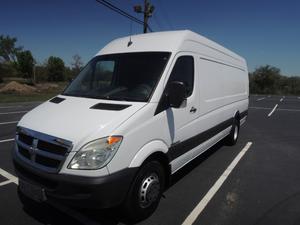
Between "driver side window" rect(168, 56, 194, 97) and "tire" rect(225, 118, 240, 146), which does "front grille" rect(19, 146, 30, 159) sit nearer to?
"driver side window" rect(168, 56, 194, 97)

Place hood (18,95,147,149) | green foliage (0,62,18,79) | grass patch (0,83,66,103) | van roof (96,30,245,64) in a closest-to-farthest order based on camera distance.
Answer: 1. hood (18,95,147,149)
2. van roof (96,30,245,64)
3. grass patch (0,83,66,103)
4. green foliage (0,62,18,79)

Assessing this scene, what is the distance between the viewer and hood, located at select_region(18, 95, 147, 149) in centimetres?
290

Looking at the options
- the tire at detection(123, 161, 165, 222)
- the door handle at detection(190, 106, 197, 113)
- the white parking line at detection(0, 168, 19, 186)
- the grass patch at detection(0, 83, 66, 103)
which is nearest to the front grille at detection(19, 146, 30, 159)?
the tire at detection(123, 161, 165, 222)

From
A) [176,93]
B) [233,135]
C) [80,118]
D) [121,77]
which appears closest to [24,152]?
[80,118]

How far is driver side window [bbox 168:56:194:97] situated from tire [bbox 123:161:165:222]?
1.22 metres

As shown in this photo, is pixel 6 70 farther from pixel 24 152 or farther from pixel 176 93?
pixel 176 93

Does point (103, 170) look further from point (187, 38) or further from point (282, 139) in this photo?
point (282, 139)

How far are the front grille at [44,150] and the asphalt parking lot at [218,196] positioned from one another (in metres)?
0.88

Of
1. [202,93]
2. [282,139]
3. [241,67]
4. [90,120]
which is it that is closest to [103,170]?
[90,120]

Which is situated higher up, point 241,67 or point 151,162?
point 241,67

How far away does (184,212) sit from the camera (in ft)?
12.2

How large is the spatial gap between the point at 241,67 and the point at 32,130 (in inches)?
268

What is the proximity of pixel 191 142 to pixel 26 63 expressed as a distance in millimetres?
69384

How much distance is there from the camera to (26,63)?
216 feet
